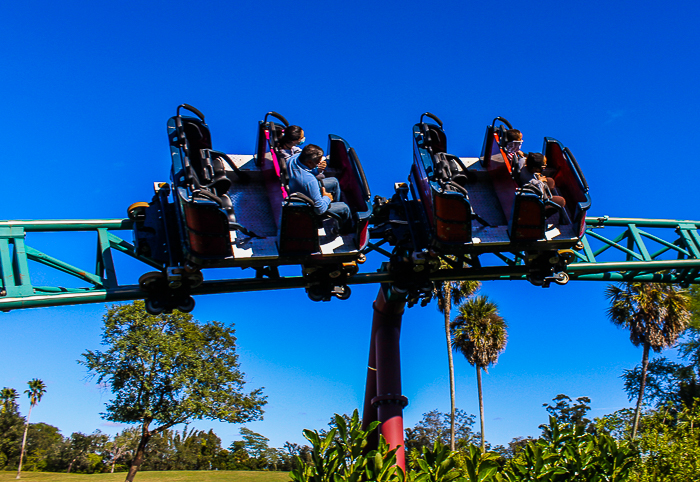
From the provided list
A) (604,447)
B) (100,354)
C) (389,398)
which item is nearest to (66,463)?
(100,354)

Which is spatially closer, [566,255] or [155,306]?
[155,306]

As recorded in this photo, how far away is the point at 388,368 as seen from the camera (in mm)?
7531

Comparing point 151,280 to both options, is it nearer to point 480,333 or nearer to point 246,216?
point 246,216

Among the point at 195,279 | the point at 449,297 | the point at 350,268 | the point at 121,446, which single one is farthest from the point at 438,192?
the point at 121,446

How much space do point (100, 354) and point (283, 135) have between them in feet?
70.2

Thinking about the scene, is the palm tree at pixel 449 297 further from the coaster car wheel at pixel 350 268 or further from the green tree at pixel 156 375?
the coaster car wheel at pixel 350 268

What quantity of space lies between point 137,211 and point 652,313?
22.5 meters

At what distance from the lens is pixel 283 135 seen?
598 cm

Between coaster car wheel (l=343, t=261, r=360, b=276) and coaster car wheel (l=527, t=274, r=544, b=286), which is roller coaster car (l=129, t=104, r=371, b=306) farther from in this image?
coaster car wheel (l=527, t=274, r=544, b=286)

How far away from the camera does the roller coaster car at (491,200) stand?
231 inches

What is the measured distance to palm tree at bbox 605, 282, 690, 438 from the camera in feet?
77.3

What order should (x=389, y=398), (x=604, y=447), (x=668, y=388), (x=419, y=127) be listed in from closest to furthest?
(x=604, y=447), (x=419, y=127), (x=389, y=398), (x=668, y=388)

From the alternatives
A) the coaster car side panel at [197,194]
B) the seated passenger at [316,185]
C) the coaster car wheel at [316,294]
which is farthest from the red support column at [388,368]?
the coaster car side panel at [197,194]

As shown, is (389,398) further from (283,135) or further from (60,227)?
(60,227)
